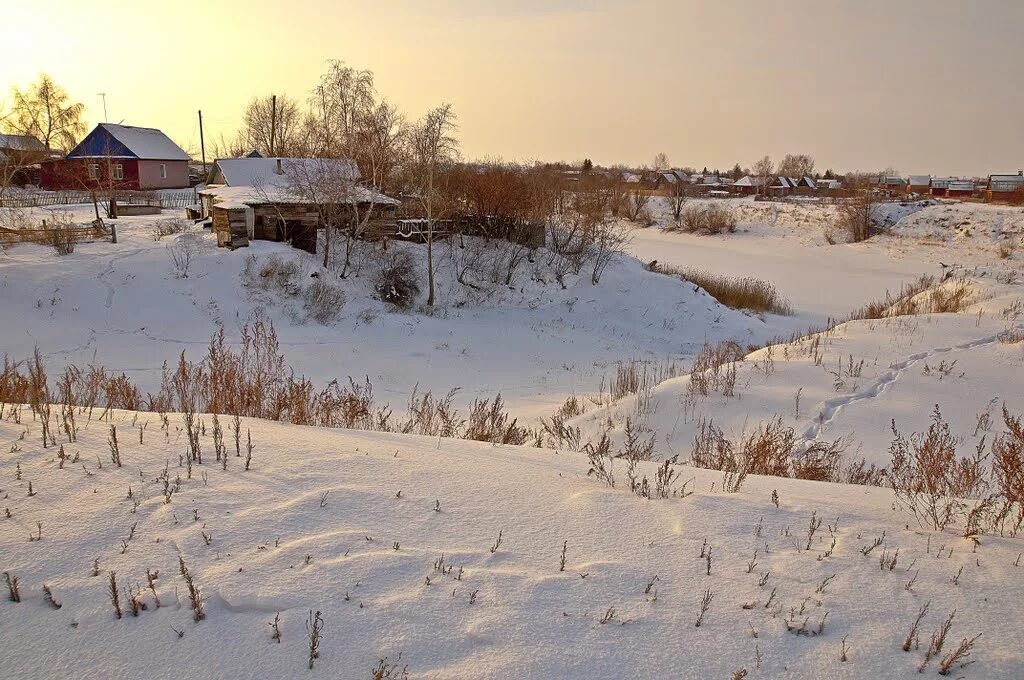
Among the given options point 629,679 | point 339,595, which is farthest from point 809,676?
point 339,595

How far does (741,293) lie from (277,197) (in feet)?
68.6

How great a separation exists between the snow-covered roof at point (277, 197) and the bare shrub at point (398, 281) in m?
2.49

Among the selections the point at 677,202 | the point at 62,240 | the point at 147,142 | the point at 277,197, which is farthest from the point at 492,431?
the point at 677,202

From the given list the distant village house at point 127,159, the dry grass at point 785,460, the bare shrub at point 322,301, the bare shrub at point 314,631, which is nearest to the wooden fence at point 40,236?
the bare shrub at point 322,301

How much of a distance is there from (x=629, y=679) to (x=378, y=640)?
103 centimetres

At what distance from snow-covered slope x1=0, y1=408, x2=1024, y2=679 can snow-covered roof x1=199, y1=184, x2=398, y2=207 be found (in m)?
20.5

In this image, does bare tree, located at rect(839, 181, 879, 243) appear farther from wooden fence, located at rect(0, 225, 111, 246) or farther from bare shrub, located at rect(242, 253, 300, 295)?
wooden fence, located at rect(0, 225, 111, 246)

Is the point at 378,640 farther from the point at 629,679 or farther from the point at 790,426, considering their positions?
the point at 790,426

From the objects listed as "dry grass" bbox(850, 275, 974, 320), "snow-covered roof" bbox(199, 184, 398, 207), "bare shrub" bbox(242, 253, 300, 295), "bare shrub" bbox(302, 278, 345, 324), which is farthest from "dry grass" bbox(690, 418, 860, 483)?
"snow-covered roof" bbox(199, 184, 398, 207)

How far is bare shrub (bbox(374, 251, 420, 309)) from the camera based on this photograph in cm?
2364

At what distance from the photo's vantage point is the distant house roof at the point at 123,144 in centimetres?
4784

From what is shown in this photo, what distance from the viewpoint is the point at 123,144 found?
4809 centimetres

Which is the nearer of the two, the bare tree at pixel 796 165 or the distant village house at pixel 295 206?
the distant village house at pixel 295 206

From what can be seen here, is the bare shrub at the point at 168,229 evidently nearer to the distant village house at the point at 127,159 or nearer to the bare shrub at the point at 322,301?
the bare shrub at the point at 322,301
